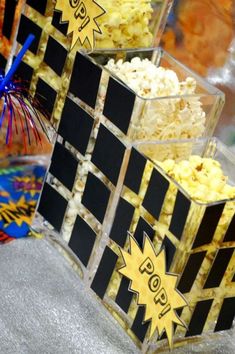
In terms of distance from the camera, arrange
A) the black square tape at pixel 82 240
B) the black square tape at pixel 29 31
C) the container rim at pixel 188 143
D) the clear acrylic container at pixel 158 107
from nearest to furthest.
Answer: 1. the container rim at pixel 188 143
2. the clear acrylic container at pixel 158 107
3. the black square tape at pixel 82 240
4. the black square tape at pixel 29 31

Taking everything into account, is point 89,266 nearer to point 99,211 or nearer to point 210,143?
point 99,211

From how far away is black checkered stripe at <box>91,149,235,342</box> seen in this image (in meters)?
0.88

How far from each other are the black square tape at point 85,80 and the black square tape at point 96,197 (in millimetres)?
113

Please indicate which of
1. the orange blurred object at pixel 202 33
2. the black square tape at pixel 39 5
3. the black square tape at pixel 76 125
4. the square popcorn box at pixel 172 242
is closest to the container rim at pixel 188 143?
the square popcorn box at pixel 172 242

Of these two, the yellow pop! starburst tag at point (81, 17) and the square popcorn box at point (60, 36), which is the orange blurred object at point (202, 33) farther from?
the yellow pop! starburst tag at point (81, 17)

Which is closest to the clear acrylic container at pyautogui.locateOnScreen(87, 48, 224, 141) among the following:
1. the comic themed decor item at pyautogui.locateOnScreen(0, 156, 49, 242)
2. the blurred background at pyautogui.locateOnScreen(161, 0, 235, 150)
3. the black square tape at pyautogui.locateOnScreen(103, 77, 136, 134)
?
the black square tape at pyautogui.locateOnScreen(103, 77, 136, 134)

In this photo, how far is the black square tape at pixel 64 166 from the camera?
1097 millimetres

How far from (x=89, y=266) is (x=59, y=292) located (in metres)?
0.07

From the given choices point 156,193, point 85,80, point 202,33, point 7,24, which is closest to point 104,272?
point 156,193

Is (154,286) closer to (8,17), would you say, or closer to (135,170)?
(135,170)

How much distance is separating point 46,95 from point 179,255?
0.41 m

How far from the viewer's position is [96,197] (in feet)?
3.43

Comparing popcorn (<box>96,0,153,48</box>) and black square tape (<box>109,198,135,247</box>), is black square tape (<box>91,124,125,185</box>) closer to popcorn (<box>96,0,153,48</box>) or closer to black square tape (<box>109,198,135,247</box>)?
black square tape (<box>109,198,135,247</box>)

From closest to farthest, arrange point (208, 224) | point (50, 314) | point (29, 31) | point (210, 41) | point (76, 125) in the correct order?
point (208, 224) < point (50, 314) < point (76, 125) < point (29, 31) < point (210, 41)
